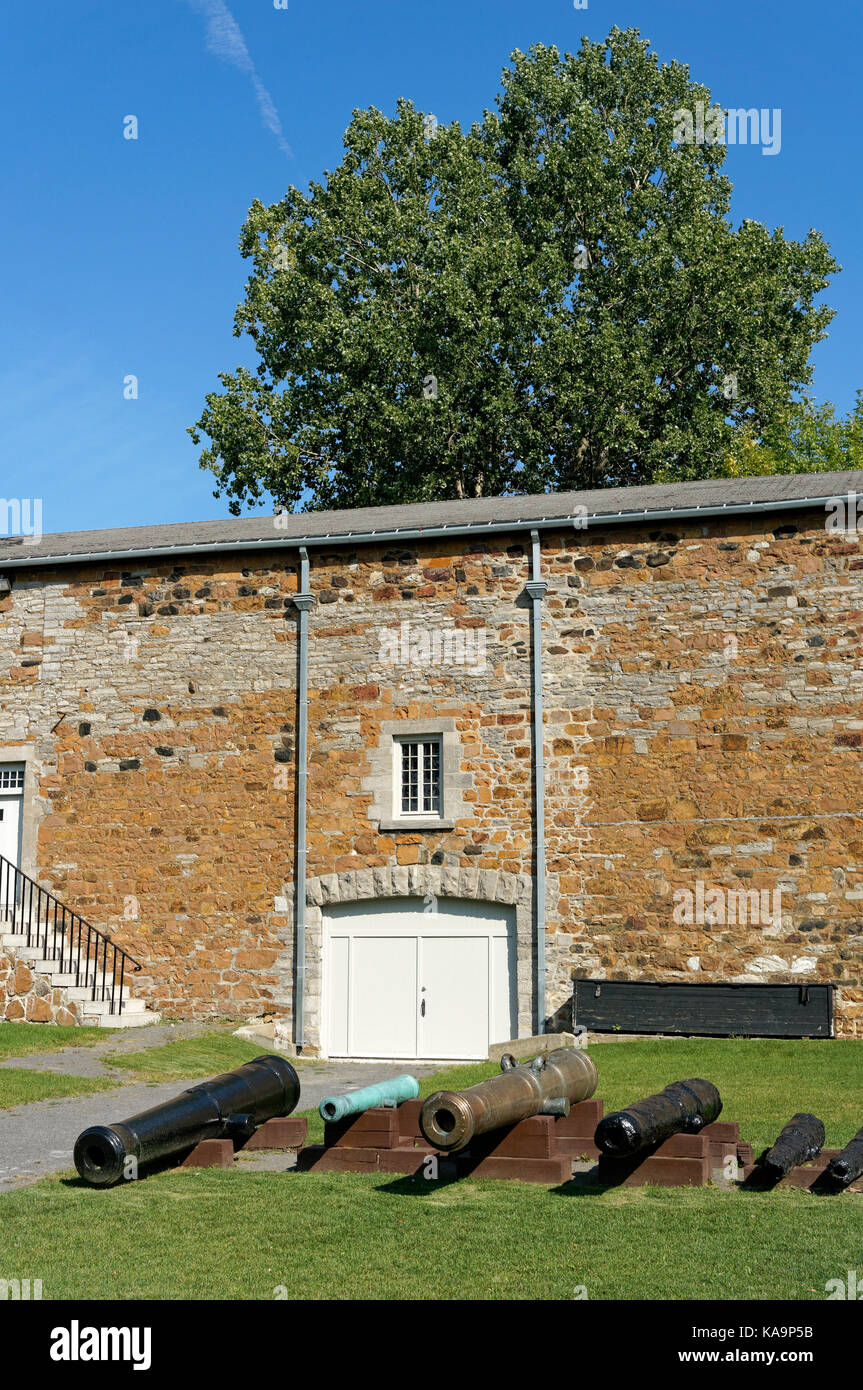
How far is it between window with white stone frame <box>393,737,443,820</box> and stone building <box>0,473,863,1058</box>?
4 cm

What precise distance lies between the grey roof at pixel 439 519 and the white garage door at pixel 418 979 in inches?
181

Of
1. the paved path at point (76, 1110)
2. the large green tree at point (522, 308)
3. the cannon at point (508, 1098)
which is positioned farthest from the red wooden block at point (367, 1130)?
the large green tree at point (522, 308)

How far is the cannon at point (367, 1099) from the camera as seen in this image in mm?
8867

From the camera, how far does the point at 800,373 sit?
101 feet

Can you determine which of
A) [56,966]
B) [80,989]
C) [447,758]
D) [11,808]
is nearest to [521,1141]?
[447,758]

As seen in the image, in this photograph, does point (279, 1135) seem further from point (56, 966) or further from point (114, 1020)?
point (56, 966)

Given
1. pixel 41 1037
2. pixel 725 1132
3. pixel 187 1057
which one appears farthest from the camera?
pixel 41 1037

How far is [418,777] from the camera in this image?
1702 cm

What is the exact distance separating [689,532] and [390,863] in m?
5.31

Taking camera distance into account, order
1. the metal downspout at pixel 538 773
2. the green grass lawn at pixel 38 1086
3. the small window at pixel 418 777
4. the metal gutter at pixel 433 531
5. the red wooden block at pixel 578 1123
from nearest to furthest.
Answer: the red wooden block at pixel 578 1123
the green grass lawn at pixel 38 1086
the metal gutter at pixel 433 531
the metal downspout at pixel 538 773
the small window at pixel 418 777

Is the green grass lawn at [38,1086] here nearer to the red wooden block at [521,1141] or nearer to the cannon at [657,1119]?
the red wooden block at [521,1141]

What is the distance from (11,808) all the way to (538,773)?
715 cm

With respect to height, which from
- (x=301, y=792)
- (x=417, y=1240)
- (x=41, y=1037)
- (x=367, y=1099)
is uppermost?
(x=301, y=792)
